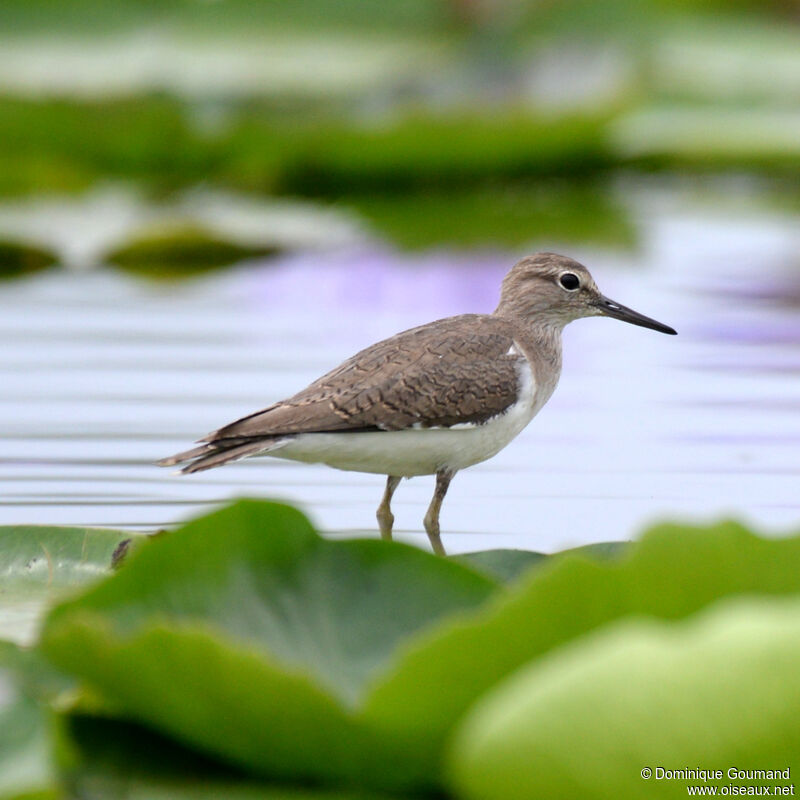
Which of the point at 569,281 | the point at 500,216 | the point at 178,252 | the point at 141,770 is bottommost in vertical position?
the point at 141,770

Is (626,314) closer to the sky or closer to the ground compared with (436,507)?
closer to the sky

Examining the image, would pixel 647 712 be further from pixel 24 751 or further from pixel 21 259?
pixel 21 259

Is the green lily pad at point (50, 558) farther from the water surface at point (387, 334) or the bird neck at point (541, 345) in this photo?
the bird neck at point (541, 345)

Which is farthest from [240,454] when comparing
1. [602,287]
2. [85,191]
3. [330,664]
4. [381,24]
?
[381,24]

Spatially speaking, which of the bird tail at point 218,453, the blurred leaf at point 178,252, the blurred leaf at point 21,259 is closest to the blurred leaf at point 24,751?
the bird tail at point 218,453

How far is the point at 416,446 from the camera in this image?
15.6 feet

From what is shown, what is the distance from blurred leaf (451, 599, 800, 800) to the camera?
6.25 ft

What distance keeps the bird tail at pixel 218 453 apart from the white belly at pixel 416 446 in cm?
16

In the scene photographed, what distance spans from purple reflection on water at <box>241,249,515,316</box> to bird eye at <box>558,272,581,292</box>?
301cm

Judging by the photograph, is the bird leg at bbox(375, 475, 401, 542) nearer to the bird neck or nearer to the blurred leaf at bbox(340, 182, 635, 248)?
the bird neck

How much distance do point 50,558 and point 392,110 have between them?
384 inches

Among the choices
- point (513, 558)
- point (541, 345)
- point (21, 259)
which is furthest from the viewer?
point (21, 259)

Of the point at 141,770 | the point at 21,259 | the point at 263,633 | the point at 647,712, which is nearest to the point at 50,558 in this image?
the point at 263,633

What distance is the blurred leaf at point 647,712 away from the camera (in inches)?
75.0
